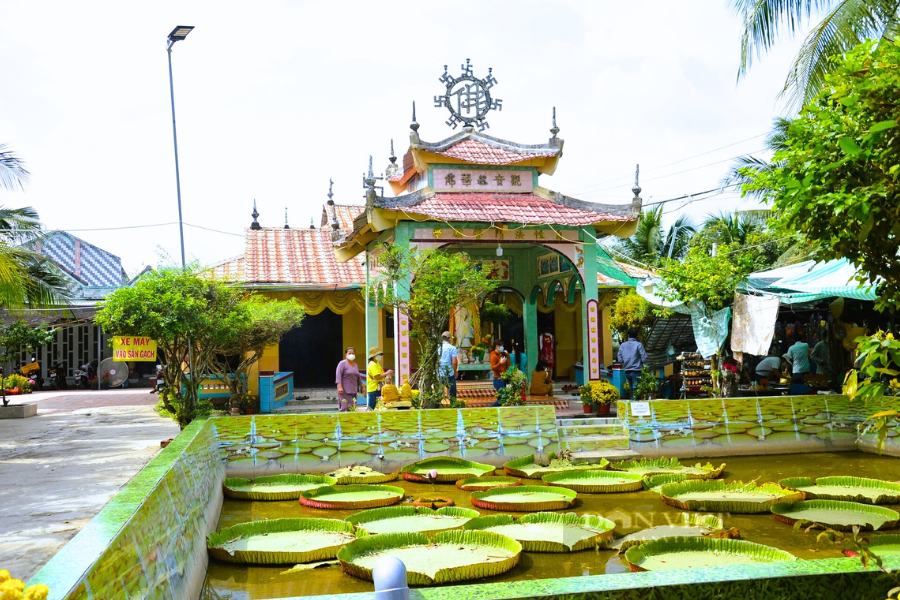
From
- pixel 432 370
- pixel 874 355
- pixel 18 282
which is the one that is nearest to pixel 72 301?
pixel 18 282

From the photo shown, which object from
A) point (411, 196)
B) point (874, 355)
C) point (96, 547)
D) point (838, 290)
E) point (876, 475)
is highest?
point (411, 196)

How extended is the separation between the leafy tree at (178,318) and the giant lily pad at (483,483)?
454cm

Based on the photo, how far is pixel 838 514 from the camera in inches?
267

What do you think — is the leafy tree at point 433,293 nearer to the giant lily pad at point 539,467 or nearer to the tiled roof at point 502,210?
the tiled roof at point 502,210

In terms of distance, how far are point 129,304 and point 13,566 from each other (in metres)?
5.33

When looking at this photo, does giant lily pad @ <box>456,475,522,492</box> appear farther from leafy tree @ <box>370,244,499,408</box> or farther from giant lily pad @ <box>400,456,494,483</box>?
leafy tree @ <box>370,244,499,408</box>

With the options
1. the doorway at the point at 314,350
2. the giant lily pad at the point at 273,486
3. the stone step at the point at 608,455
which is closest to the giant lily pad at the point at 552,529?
the giant lily pad at the point at 273,486

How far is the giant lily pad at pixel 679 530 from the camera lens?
611 centimetres

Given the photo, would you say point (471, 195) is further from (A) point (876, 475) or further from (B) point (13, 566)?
(B) point (13, 566)

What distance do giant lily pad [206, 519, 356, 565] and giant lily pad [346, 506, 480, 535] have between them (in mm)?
250

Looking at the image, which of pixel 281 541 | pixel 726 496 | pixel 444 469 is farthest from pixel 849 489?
pixel 281 541

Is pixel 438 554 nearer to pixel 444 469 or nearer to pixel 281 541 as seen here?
pixel 281 541

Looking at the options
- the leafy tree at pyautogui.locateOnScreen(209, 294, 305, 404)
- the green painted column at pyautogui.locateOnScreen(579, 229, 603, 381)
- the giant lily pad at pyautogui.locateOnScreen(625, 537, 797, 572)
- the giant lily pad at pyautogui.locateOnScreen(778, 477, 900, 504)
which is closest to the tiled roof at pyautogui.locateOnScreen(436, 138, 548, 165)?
the green painted column at pyautogui.locateOnScreen(579, 229, 603, 381)

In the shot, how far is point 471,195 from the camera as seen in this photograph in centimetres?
1477
